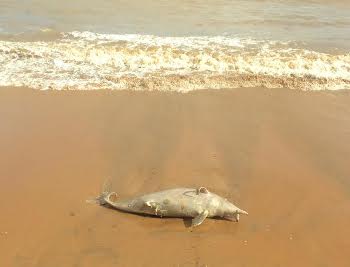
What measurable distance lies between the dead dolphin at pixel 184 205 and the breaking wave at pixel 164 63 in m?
4.20

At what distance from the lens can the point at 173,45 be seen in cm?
1309

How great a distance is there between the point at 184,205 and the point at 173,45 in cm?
777

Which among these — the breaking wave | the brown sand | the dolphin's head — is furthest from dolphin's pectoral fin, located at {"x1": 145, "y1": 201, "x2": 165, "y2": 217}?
the breaking wave

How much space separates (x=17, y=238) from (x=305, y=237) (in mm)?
3836

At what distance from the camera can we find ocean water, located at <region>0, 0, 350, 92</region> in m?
10.8

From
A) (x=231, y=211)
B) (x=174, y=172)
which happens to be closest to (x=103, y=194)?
(x=174, y=172)

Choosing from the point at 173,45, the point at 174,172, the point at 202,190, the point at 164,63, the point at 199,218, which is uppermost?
the point at 173,45

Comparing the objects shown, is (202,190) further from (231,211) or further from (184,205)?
(231,211)

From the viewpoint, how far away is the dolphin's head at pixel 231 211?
6133mm

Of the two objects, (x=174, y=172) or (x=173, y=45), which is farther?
(x=173, y=45)

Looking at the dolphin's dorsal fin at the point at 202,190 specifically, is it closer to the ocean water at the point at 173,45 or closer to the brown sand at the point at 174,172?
the brown sand at the point at 174,172

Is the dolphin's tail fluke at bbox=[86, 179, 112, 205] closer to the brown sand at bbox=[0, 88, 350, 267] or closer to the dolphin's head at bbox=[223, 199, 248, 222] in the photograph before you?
the brown sand at bbox=[0, 88, 350, 267]

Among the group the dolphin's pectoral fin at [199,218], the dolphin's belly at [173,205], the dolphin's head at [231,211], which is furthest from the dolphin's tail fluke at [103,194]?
the dolphin's head at [231,211]

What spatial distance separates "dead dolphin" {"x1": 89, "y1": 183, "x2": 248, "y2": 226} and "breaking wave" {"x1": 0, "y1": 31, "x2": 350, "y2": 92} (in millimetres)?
4203
